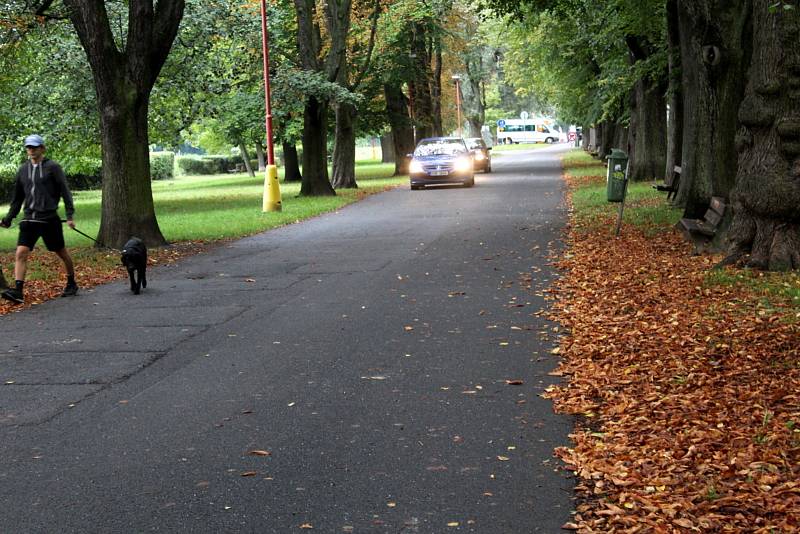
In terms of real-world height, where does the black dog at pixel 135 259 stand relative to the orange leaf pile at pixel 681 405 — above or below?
above

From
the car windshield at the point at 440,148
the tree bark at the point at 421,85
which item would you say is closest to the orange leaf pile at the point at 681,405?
the car windshield at the point at 440,148

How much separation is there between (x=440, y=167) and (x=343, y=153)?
4629 mm

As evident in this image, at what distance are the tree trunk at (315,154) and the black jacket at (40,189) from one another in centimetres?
1944

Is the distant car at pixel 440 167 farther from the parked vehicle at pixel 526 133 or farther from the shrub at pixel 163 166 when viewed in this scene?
the parked vehicle at pixel 526 133

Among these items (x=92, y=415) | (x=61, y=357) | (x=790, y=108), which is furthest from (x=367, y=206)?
(x=92, y=415)

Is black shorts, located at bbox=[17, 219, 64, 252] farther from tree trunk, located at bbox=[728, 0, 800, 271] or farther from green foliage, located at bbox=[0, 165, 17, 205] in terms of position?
green foliage, located at bbox=[0, 165, 17, 205]

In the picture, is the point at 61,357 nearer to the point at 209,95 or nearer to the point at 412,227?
the point at 412,227

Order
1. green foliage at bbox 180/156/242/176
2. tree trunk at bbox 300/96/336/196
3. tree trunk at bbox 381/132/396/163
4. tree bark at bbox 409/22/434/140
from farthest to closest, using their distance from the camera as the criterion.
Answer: tree trunk at bbox 381/132/396/163 < green foliage at bbox 180/156/242/176 < tree bark at bbox 409/22/434/140 < tree trunk at bbox 300/96/336/196

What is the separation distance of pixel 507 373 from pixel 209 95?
80.7ft

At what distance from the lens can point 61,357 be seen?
822 cm

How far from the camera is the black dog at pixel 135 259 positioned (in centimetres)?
1147

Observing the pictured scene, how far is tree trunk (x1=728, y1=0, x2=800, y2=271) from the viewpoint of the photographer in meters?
10.9

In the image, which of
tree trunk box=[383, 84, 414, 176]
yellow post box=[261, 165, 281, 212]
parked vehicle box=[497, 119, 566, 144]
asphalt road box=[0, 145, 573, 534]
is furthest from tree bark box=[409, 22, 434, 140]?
parked vehicle box=[497, 119, 566, 144]

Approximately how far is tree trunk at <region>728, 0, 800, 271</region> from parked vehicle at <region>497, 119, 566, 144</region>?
12517cm
